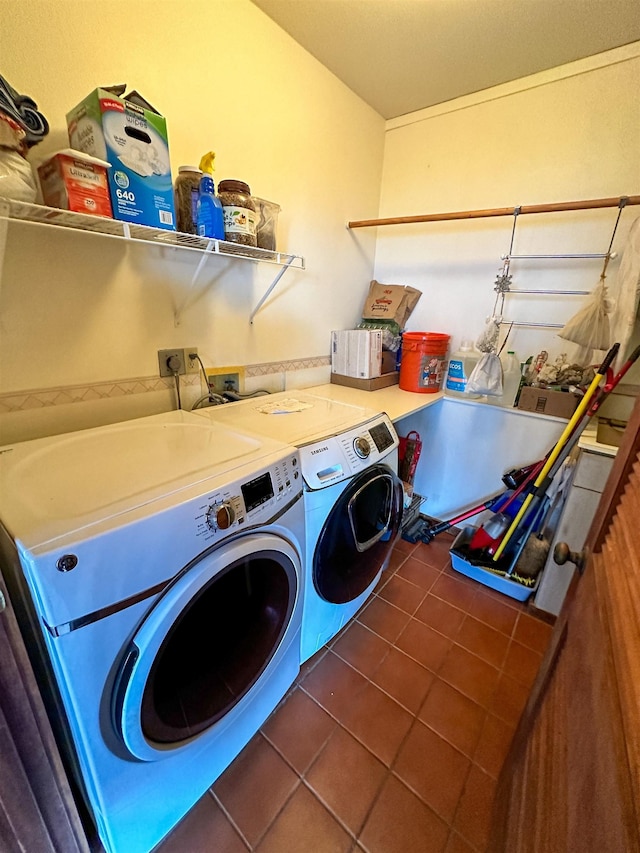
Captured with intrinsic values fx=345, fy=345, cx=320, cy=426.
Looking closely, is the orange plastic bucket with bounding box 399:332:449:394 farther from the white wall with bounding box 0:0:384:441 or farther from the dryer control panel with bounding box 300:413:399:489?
the dryer control panel with bounding box 300:413:399:489

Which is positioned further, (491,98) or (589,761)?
(491,98)

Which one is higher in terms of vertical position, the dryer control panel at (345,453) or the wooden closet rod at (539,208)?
the wooden closet rod at (539,208)

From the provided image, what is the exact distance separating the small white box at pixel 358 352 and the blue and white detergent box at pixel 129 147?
46.1 inches

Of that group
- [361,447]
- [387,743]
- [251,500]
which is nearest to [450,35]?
[361,447]

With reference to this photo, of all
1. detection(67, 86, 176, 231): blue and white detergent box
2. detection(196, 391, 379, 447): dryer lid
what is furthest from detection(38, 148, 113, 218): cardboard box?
detection(196, 391, 379, 447): dryer lid

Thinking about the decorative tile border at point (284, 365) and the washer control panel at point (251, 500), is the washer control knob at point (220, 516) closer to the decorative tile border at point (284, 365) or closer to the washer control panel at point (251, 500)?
the washer control panel at point (251, 500)

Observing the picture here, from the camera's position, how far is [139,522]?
0.63m

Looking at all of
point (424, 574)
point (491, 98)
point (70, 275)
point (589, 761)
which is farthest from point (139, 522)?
point (491, 98)

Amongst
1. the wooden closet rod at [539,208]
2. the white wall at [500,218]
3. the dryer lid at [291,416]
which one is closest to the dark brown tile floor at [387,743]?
the white wall at [500,218]

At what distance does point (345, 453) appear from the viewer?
3.80 ft

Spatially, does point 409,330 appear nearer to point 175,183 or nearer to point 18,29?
point 175,183

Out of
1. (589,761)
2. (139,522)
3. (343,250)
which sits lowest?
(589,761)

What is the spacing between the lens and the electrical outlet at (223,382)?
1501 mm

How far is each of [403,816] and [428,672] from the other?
45 cm
